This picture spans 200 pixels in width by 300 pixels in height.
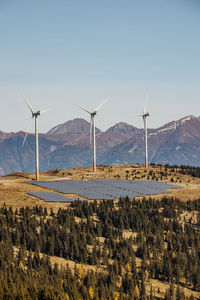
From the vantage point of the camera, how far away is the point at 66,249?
192ft

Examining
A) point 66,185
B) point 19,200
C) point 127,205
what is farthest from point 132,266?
point 66,185

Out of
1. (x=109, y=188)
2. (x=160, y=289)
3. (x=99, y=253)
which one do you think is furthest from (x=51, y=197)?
(x=160, y=289)

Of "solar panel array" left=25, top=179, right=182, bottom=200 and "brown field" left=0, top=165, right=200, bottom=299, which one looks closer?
"brown field" left=0, top=165, right=200, bottom=299

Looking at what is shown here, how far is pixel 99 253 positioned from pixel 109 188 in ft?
157

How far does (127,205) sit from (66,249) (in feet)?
91.5

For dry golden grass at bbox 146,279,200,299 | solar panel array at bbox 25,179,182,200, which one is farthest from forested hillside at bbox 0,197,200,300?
solar panel array at bbox 25,179,182,200

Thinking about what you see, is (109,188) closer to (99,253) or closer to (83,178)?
(83,178)

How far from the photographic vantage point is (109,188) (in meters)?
Answer: 107

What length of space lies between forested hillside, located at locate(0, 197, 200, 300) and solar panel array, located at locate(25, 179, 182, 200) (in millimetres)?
14422

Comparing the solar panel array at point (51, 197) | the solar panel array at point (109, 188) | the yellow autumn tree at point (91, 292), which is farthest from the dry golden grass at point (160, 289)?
the solar panel array at point (109, 188)

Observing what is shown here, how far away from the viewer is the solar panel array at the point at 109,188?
96750 millimetres

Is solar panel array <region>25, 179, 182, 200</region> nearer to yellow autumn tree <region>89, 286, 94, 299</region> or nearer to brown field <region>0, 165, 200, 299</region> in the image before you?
brown field <region>0, 165, 200, 299</region>

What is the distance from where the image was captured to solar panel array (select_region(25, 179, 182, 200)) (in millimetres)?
96750

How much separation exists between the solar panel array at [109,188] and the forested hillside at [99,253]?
14.4 meters
